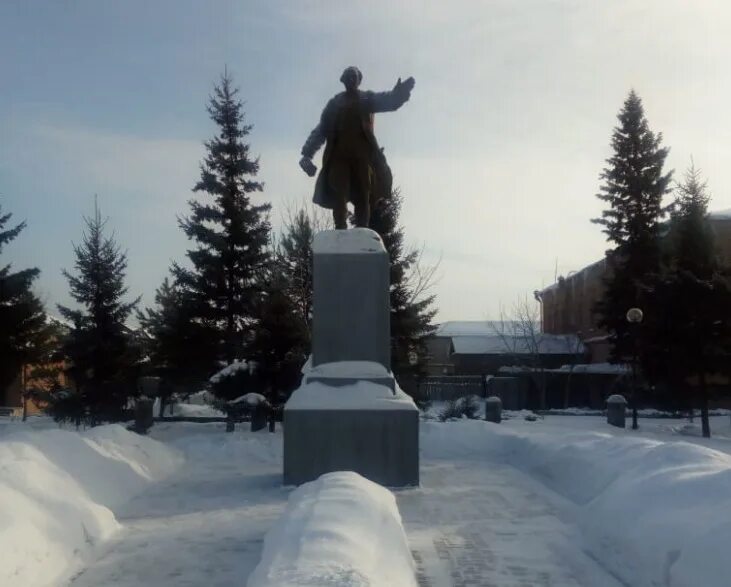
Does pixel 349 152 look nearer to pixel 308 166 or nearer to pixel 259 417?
pixel 308 166

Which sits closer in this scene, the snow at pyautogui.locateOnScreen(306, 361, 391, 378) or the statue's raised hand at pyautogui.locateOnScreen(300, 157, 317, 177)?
the snow at pyautogui.locateOnScreen(306, 361, 391, 378)

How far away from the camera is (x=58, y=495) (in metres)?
7.07

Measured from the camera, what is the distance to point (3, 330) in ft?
83.9

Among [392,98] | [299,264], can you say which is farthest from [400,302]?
[392,98]

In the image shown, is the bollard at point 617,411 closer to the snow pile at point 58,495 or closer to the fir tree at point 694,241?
the fir tree at point 694,241

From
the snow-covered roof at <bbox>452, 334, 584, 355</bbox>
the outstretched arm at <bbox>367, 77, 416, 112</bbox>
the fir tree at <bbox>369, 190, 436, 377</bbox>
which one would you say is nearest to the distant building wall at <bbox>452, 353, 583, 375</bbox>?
the snow-covered roof at <bbox>452, 334, 584, 355</bbox>

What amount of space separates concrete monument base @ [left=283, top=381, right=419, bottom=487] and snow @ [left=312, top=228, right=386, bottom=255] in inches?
77.1

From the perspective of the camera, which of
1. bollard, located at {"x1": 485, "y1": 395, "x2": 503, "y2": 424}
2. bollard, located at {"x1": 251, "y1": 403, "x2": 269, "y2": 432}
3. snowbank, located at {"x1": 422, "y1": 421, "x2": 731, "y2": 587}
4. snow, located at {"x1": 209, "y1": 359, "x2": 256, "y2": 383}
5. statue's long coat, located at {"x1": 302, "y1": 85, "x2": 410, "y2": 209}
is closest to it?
snowbank, located at {"x1": 422, "y1": 421, "x2": 731, "y2": 587}

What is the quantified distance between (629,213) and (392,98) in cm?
2704

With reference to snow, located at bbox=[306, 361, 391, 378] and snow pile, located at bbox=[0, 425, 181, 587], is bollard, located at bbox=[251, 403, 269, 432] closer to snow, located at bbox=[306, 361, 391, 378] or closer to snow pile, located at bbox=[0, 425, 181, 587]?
snow pile, located at bbox=[0, 425, 181, 587]

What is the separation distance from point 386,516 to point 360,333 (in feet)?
15.6

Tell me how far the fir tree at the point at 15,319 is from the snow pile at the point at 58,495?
15422 millimetres

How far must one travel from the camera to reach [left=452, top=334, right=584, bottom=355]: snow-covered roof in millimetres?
47438

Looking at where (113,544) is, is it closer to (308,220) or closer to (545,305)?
(308,220)
